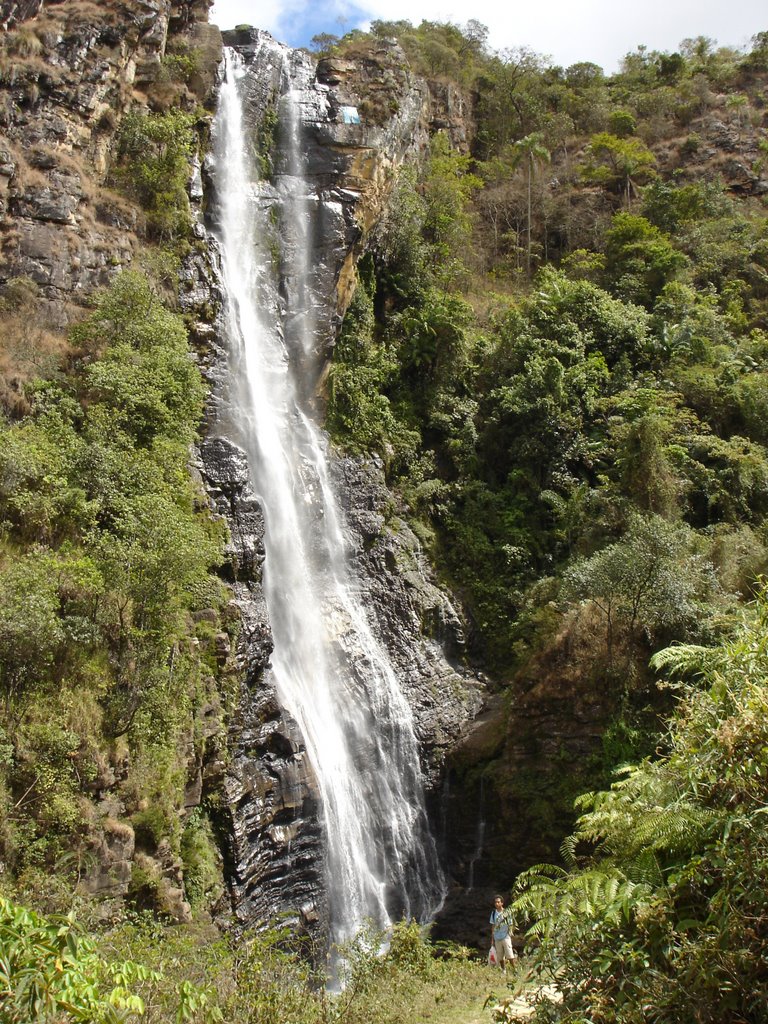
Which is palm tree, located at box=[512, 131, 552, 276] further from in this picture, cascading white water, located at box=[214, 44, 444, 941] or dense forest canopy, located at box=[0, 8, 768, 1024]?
cascading white water, located at box=[214, 44, 444, 941]

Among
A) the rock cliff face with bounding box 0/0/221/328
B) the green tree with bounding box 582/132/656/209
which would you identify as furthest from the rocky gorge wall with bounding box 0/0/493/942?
the green tree with bounding box 582/132/656/209

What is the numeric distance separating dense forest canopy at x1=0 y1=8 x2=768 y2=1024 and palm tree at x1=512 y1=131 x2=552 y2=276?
22 centimetres

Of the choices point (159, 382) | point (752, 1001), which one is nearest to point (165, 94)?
point (159, 382)

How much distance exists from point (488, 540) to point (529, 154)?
22037mm

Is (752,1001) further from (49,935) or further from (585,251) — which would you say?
(585,251)

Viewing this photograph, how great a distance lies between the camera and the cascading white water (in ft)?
51.3

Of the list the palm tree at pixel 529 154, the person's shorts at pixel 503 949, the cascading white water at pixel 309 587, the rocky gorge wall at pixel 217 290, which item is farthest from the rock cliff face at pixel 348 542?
the palm tree at pixel 529 154

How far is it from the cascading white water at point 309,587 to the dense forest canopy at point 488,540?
5.71 feet

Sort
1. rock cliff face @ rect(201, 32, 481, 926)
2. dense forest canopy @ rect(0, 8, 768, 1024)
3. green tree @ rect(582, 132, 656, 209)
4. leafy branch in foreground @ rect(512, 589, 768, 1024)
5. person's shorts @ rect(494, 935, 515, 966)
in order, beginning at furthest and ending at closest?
green tree @ rect(582, 132, 656, 209)
rock cliff face @ rect(201, 32, 481, 926)
person's shorts @ rect(494, 935, 515, 966)
dense forest canopy @ rect(0, 8, 768, 1024)
leafy branch in foreground @ rect(512, 589, 768, 1024)

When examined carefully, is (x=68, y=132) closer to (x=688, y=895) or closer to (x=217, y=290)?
(x=217, y=290)

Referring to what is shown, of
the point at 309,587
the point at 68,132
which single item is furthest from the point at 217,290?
the point at 309,587

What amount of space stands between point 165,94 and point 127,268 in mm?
7415

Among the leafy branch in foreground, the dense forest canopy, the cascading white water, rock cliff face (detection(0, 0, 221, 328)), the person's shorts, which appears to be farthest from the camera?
rock cliff face (detection(0, 0, 221, 328))

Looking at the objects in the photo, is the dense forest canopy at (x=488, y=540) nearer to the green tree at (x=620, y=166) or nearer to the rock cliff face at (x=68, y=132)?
the green tree at (x=620, y=166)
